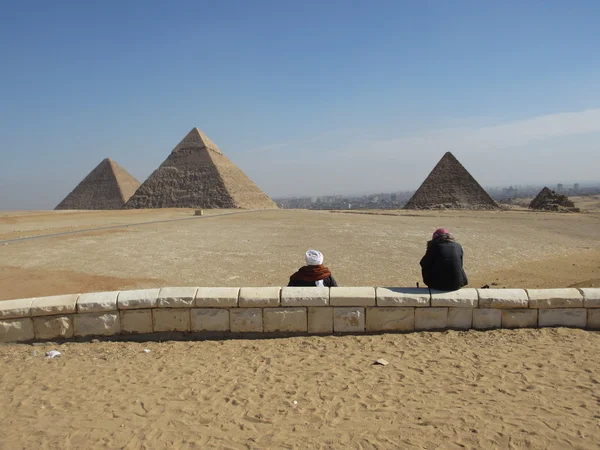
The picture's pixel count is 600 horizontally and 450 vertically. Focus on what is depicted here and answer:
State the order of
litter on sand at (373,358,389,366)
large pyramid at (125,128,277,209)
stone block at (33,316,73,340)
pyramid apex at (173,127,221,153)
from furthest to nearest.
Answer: pyramid apex at (173,127,221,153) → large pyramid at (125,128,277,209) → stone block at (33,316,73,340) → litter on sand at (373,358,389,366)

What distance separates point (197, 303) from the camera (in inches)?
171

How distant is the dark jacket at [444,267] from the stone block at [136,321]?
2900mm

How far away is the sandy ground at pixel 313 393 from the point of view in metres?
2.67

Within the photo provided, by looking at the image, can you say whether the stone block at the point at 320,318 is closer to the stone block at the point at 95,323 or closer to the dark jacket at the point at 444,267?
the dark jacket at the point at 444,267

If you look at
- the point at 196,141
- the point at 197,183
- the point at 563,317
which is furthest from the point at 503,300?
the point at 196,141

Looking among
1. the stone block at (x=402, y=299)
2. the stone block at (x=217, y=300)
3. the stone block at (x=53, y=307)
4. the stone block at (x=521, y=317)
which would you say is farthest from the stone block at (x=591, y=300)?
the stone block at (x=53, y=307)

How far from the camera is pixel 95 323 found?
14.4 ft

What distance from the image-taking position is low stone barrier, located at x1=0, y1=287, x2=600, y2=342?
430 cm

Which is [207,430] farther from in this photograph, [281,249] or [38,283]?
[281,249]

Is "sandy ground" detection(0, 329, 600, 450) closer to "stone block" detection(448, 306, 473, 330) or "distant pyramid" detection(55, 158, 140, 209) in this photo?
"stone block" detection(448, 306, 473, 330)

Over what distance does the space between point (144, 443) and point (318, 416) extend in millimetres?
1129

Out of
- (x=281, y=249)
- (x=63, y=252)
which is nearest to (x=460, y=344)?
(x=281, y=249)

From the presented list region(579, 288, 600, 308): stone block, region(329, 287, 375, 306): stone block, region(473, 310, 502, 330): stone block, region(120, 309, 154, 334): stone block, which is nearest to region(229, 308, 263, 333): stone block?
region(329, 287, 375, 306): stone block

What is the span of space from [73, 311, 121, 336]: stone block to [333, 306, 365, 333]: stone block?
226 centimetres
